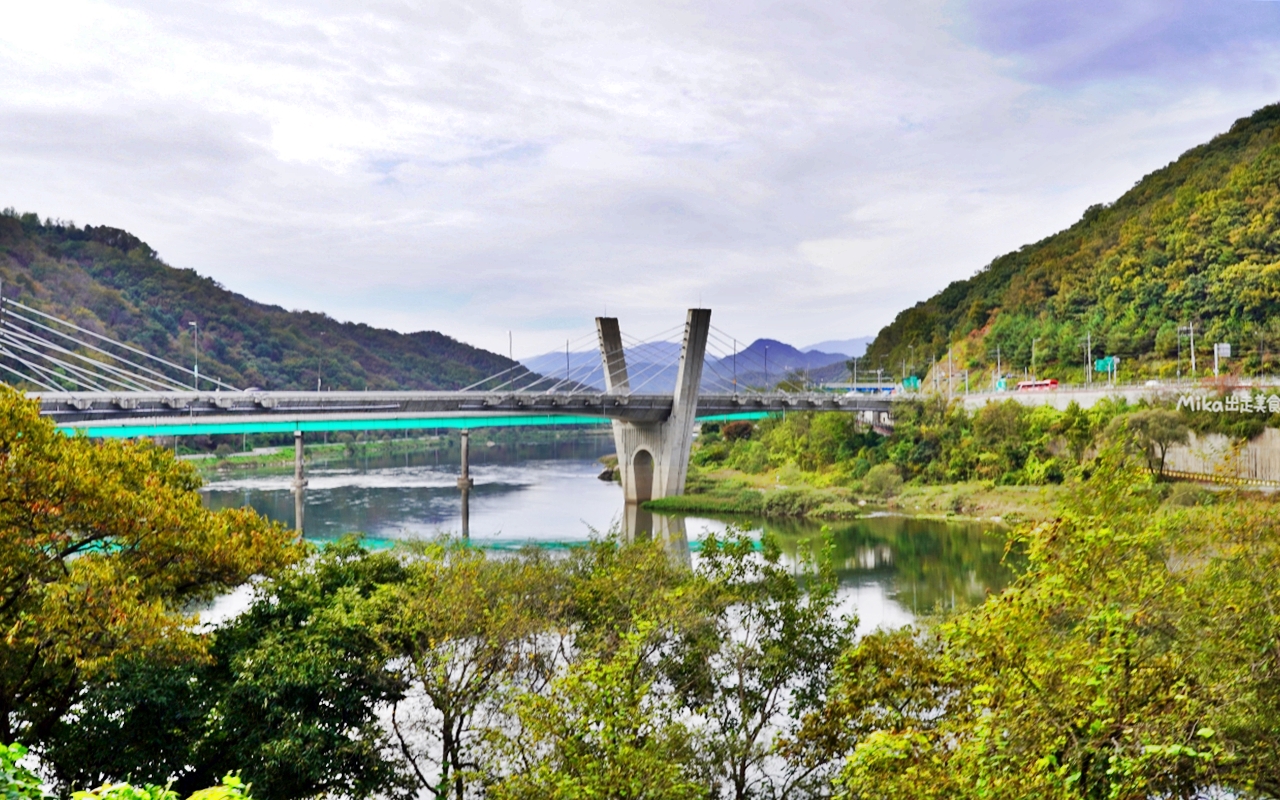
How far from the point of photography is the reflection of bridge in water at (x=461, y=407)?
77.2ft

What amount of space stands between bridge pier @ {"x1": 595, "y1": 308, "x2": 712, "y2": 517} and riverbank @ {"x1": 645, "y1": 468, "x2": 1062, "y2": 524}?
1.06 meters

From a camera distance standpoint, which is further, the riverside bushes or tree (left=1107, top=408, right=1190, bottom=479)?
tree (left=1107, top=408, right=1190, bottom=479)

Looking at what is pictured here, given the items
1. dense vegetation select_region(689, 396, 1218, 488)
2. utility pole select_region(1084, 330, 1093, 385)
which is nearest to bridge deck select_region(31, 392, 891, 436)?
dense vegetation select_region(689, 396, 1218, 488)

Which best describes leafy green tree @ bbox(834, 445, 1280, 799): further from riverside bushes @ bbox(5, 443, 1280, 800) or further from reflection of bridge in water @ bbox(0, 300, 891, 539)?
reflection of bridge in water @ bbox(0, 300, 891, 539)

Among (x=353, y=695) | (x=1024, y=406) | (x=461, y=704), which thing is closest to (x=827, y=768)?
(x=461, y=704)

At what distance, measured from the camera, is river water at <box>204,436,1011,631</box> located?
58.4 feet

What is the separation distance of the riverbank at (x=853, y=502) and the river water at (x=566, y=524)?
0.79 meters

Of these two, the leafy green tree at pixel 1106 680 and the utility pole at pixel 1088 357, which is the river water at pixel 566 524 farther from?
the utility pole at pixel 1088 357

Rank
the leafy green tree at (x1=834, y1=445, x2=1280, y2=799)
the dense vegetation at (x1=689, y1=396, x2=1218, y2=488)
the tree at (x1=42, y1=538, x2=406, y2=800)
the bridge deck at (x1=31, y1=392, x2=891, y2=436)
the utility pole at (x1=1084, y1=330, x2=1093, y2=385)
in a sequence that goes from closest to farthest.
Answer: the leafy green tree at (x1=834, y1=445, x2=1280, y2=799)
the tree at (x1=42, y1=538, x2=406, y2=800)
the bridge deck at (x1=31, y1=392, x2=891, y2=436)
the dense vegetation at (x1=689, y1=396, x2=1218, y2=488)
the utility pole at (x1=1084, y1=330, x2=1093, y2=385)

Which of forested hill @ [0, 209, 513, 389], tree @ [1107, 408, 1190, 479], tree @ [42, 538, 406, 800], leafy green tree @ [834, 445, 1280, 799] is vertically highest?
forested hill @ [0, 209, 513, 389]

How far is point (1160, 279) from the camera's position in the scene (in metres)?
40.1

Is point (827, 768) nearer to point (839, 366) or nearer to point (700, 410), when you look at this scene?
point (700, 410)

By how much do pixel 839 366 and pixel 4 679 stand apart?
81.2 m

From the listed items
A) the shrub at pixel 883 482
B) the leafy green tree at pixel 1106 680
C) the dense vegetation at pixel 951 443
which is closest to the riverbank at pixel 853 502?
the shrub at pixel 883 482
